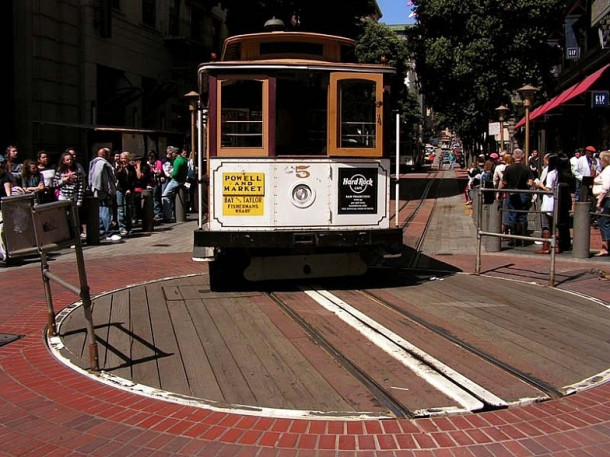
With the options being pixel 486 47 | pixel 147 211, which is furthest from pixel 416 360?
pixel 486 47

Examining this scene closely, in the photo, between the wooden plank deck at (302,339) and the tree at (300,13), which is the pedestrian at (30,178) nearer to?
the wooden plank deck at (302,339)

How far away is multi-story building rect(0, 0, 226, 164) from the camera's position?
20188mm

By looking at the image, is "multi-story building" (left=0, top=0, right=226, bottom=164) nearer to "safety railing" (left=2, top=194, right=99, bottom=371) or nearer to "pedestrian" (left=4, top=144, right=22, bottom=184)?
"pedestrian" (left=4, top=144, right=22, bottom=184)

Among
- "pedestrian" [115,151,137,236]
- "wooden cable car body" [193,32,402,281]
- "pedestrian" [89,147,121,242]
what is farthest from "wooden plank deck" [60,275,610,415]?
"pedestrian" [115,151,137,236]

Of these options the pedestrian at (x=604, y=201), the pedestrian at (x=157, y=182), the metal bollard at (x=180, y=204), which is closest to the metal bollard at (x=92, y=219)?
the pedestrian at (x=157, y=182)

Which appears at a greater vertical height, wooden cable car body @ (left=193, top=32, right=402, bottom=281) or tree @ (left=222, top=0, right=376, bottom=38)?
tree @ (left=222, top=0, right=376, bottom=38)

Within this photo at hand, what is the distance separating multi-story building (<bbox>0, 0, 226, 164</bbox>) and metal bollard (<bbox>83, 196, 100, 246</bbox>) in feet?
24.2

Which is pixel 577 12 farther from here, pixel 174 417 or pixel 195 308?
pixel 174 417

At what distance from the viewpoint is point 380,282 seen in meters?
9.25

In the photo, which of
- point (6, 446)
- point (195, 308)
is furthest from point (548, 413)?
point (195, 308)

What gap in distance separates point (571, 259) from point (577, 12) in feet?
58.8

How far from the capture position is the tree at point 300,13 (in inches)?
1006

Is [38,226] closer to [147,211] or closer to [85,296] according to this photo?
[85,296]

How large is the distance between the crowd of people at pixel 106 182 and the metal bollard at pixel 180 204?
148 millimetres
